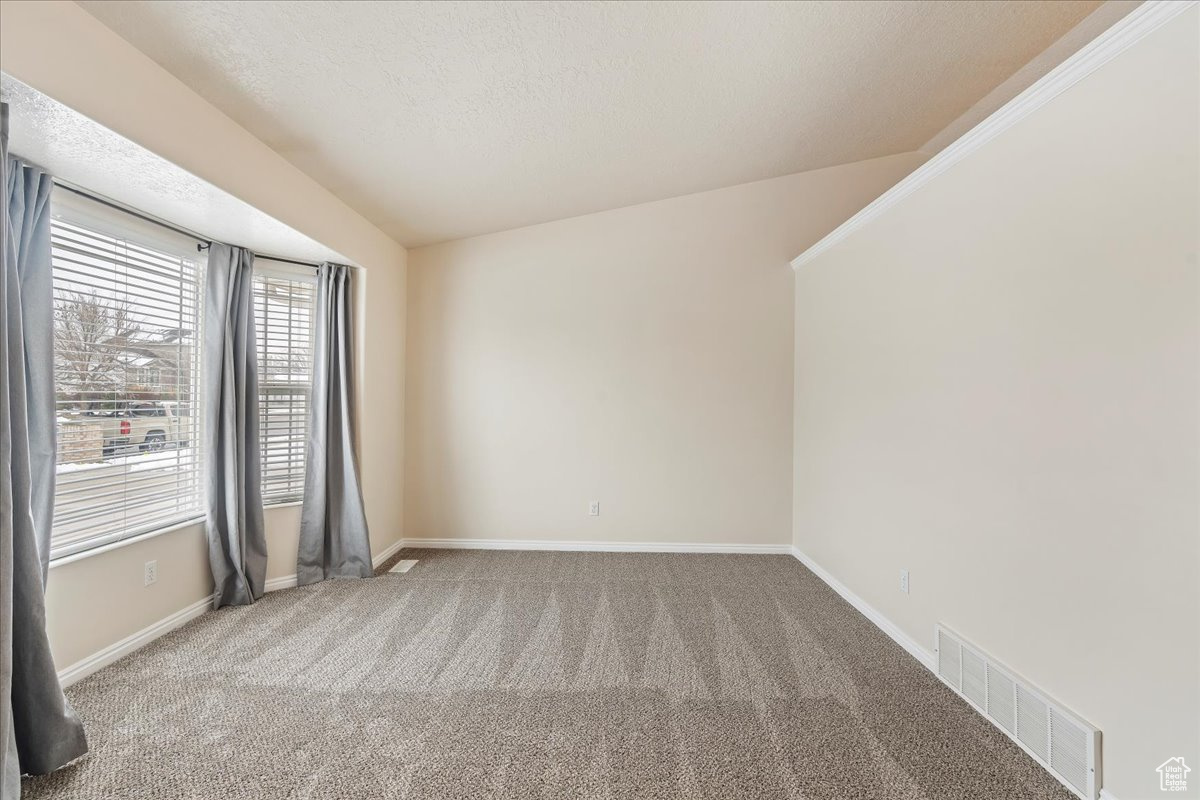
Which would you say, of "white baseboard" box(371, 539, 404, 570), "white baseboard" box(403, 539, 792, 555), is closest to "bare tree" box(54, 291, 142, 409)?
"white baseboard" box(371, 539, 404, 570)

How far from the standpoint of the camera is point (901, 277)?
2.44m

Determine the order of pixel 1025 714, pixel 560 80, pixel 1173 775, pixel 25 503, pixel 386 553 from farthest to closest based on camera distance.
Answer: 1. pixel 386 553
2. pixel 560 80
3. pixel 1025 714
4. pixel 25 503
5. pixel 1173 775

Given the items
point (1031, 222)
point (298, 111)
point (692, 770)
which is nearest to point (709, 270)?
point (1031, 222)

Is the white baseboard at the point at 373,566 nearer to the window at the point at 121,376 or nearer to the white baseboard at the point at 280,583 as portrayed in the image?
the white baseboard at the point at 280,583

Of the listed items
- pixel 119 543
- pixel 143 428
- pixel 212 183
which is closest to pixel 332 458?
pixel 143 428

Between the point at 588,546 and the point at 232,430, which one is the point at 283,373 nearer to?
the point at 232,430

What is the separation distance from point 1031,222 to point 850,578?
2.18 meters

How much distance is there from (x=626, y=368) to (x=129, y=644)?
11.0ft

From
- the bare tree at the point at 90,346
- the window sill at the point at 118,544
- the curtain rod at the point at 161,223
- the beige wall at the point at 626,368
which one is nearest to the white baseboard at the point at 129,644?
the window sill at the point at 118,544

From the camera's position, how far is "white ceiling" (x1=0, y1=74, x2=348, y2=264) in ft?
5.20

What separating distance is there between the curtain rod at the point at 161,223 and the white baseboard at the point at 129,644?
210cm

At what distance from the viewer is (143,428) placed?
2.43 metres

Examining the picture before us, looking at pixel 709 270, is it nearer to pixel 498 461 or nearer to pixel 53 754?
pixel 498 461

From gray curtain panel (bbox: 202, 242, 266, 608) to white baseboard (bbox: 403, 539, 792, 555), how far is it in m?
1.27
